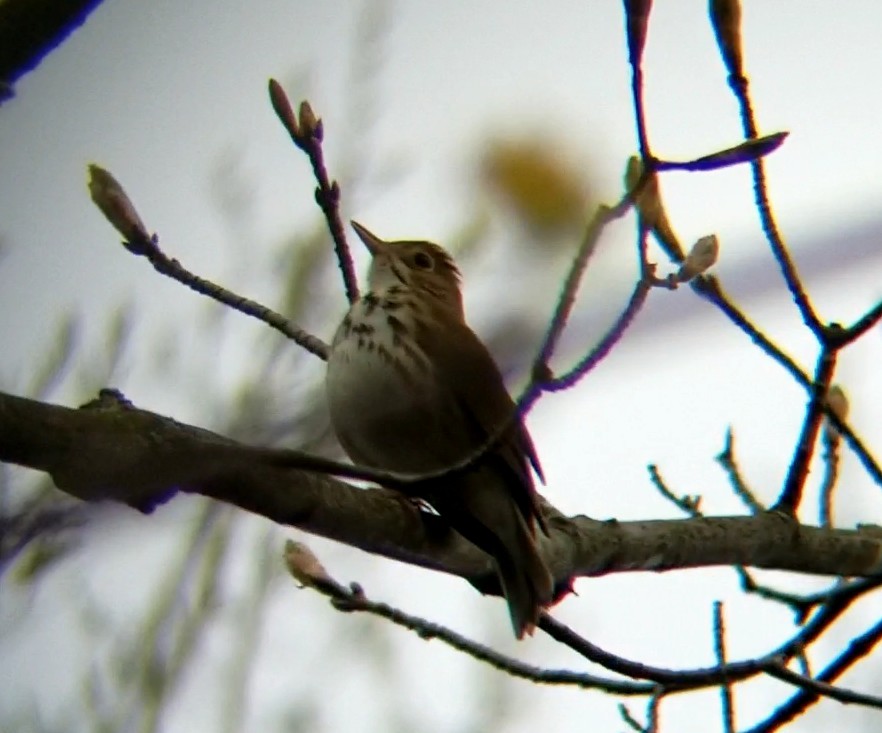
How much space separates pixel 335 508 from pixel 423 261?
2259 mm

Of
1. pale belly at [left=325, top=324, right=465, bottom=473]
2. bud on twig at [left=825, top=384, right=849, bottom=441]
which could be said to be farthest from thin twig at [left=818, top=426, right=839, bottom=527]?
pale belly at [left=325, top=324, right=465, bottom=473]

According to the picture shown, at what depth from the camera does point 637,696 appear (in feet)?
9.89

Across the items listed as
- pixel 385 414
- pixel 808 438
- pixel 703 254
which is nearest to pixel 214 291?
pixel 385 414

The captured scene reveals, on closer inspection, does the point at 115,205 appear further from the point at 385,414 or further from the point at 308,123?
the point at 385,414

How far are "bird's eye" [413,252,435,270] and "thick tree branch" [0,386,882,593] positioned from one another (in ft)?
4.64

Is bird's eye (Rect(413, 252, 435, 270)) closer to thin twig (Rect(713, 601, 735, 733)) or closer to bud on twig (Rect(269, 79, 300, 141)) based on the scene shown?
bud on twig (Rect(269, 79, 300, 141))

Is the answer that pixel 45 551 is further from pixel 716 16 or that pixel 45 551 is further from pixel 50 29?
pixel 716 16

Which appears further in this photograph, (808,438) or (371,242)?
(371,242)

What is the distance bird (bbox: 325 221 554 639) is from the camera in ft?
9.63

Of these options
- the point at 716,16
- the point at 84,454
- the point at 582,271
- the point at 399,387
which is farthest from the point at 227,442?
the point at 399,387

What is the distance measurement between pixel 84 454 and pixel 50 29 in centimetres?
48

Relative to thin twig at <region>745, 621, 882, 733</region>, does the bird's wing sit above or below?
above

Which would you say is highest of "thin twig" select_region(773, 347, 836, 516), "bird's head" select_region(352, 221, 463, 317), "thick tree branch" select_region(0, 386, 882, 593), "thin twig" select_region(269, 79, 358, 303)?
"bird's head" select_region(352, 221, 463, 317)

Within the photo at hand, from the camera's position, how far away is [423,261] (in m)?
4.34
